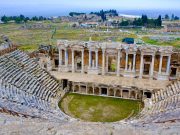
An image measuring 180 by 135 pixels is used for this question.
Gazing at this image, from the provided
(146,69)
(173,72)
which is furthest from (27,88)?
(173,72)

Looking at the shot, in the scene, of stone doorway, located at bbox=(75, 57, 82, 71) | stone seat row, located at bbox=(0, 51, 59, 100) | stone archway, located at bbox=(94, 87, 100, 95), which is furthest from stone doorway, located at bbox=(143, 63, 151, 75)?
stone seat row, located at bbox=(0, 51, 59, 100)

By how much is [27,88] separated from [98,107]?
7.90 metres

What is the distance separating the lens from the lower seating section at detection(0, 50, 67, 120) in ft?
75.5

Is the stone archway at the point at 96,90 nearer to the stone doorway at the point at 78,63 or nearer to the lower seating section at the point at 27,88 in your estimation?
the lower seating section at the point at 27,88

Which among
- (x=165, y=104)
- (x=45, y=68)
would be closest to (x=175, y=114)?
(x=165, y=104)

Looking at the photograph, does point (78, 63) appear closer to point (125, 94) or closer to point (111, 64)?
point (111, 64)

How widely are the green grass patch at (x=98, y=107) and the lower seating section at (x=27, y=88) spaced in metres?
1.56

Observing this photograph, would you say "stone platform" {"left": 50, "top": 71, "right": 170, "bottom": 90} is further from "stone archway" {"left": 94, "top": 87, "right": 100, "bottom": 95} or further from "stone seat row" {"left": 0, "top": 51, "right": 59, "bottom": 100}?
"stone seat row" {"left": 0, "top": 51, "right": 59, "bottom": 100}

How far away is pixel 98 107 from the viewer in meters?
28.6

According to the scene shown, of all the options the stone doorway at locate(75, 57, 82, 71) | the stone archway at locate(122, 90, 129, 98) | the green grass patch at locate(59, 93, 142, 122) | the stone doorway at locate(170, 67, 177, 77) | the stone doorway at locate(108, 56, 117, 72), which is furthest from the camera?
the stone doorway at locate(108, 56, 117, 72)

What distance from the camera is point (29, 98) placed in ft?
86.7

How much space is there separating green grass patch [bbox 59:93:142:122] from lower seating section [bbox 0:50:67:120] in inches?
A: 61.6

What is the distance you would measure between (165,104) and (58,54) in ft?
57.7

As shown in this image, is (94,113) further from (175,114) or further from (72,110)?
(175,114)
